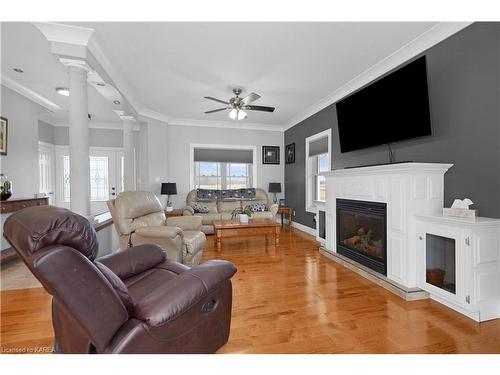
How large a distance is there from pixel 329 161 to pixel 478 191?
245cm

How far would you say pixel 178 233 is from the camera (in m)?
2.76

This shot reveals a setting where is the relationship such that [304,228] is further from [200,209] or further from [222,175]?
[222,175]

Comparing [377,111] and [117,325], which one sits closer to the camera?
[117,325]

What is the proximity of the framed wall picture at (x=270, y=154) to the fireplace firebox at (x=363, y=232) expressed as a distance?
130 inches

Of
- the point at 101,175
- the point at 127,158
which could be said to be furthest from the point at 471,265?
the point at 101,175

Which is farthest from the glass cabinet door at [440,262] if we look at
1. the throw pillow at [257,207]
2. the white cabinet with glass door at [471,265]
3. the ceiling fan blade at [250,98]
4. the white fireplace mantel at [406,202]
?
the throw pillow at [257,207]

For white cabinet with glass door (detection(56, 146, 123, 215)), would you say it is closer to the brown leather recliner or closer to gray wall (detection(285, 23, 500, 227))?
the brown leather recliner

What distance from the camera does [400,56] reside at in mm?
2869

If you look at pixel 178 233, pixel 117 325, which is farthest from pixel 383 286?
pixel 117 325

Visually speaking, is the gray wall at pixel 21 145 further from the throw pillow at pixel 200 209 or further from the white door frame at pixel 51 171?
the throw pillow at pixel 200 209

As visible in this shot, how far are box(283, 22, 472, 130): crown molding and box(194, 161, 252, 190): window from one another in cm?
286

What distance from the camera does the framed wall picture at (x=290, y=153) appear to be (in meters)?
6.07
